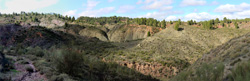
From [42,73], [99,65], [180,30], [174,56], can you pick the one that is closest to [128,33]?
[180,30]

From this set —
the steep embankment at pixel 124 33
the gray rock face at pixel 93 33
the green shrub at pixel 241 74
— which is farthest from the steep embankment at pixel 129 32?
the green shrub at pixel 241 74

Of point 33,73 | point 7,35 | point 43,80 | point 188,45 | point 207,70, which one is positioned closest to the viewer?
point 207,70

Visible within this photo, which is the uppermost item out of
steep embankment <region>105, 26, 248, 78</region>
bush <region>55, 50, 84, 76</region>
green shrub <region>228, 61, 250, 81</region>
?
green shrub <region>228, 61, 250, 81</region>

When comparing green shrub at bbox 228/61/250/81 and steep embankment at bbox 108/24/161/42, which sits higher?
green shrub at bbox 228/61/250/81

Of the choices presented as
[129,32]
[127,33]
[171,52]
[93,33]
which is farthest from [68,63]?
[93,33]

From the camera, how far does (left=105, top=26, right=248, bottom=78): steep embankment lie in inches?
1698

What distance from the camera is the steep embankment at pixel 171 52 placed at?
43125 millimetres

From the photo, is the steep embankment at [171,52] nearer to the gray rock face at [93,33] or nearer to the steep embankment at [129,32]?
the steep embankment at [129,32]

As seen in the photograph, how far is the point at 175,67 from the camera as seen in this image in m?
42.0

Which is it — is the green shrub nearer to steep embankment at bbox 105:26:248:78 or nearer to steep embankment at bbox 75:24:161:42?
steep embankment at bbox 105:26:248:78

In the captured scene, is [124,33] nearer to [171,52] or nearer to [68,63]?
[171,52]

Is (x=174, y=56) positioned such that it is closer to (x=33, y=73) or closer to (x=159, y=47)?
(x=159, y=47)

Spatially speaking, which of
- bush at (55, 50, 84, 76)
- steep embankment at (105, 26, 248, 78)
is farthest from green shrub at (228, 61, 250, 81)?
steep embankment at (105, 26, 248, 78)

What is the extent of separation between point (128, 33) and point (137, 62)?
250ft
